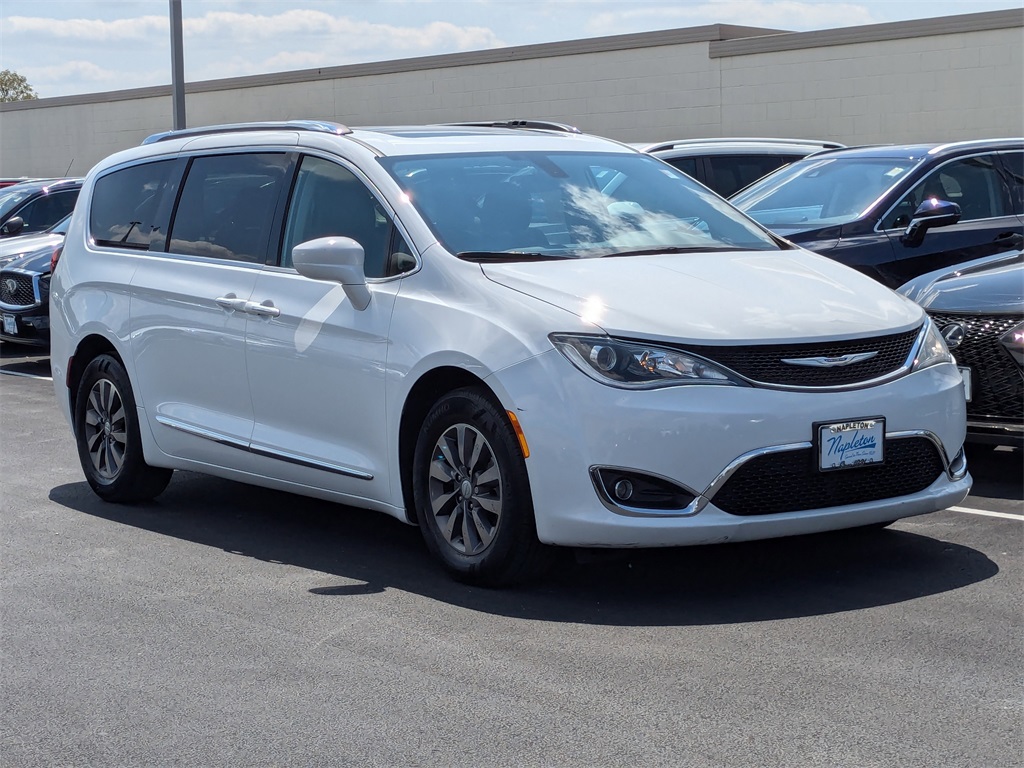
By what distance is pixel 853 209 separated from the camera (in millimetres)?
9562

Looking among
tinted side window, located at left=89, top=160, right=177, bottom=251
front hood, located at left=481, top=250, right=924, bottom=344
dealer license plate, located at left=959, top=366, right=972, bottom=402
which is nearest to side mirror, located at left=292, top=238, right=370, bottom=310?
front hood, located at left=481, top=250, right=924, bottom=344

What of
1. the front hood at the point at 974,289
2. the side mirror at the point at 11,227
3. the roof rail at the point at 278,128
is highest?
the roof rail at the point at 278,128

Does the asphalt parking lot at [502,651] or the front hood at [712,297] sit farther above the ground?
the front hood at [712,297]

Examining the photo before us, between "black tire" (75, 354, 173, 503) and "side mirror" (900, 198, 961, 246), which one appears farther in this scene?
"side mirror" (900, 198, 961, 246)

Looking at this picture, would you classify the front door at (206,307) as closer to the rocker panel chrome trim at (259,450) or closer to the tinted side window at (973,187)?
the rocker panel chrome trim at (259,450)

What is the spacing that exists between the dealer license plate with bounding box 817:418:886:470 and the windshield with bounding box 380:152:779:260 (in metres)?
1.23

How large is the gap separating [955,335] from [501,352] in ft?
9.38

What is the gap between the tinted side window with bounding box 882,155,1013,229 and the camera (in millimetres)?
9805

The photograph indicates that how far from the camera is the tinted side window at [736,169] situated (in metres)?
13.0

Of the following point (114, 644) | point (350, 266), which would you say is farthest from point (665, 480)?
point (114, 644)

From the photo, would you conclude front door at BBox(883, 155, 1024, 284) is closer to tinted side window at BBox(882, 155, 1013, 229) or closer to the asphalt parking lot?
tinted side window at BBox(882, 155, 1013, 229)

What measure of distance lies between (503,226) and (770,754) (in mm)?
2801

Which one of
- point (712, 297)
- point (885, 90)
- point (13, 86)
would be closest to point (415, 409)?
point (712, 297)

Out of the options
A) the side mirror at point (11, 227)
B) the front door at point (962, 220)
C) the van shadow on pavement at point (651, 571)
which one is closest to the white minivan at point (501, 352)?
the van shadow on pavement at point (651, 571)
